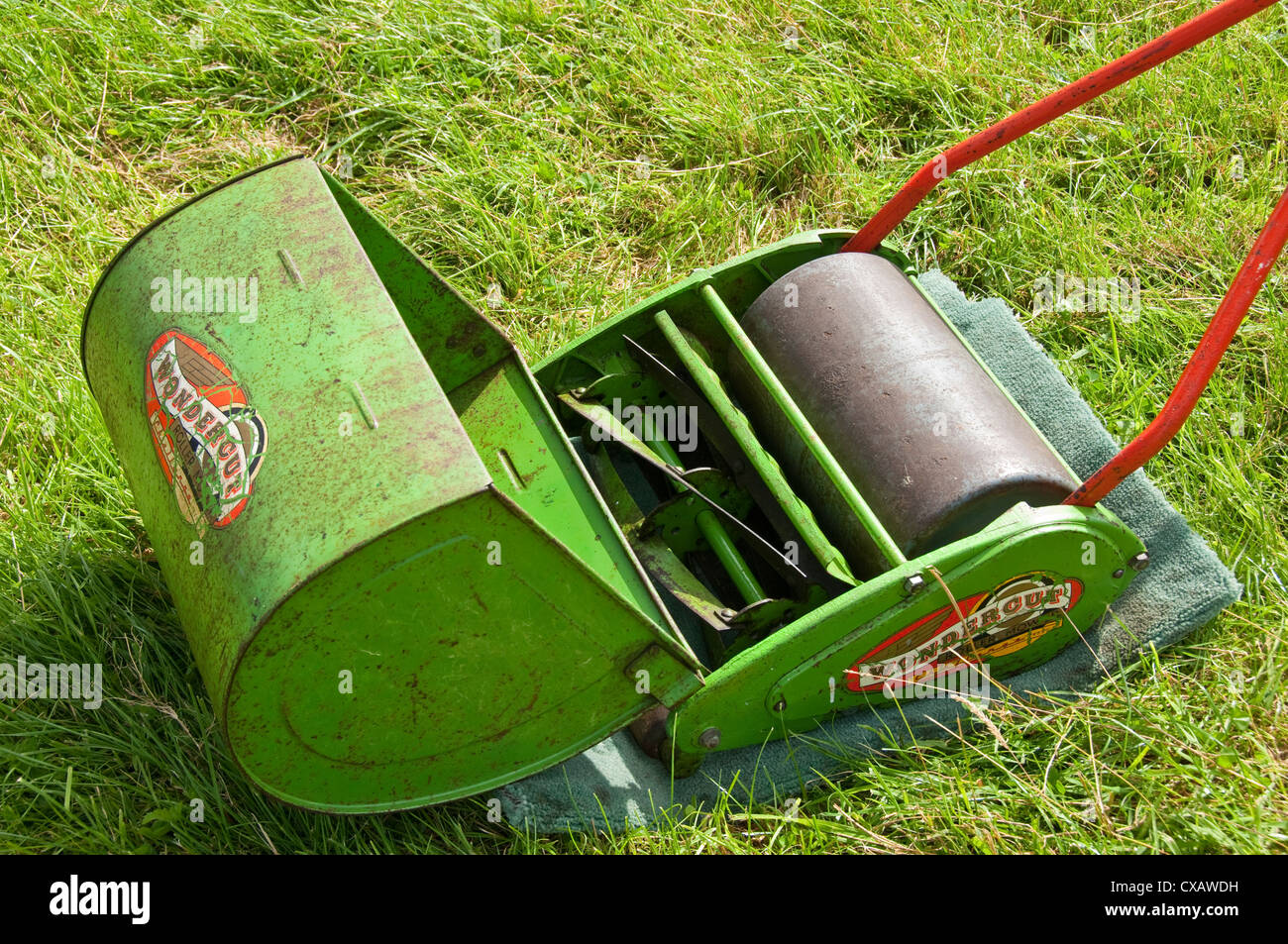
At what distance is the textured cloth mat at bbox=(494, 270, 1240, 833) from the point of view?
272 cm

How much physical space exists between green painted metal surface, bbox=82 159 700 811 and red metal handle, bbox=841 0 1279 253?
1.16 metres

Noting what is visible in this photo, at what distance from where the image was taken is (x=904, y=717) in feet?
9.05

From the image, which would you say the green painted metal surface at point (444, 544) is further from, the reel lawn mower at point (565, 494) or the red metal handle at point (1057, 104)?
the red metal handle at point (1057, 104)

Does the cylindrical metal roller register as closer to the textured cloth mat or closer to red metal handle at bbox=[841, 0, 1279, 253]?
red metal handle at bbox=[841, 0, 1279, 253]

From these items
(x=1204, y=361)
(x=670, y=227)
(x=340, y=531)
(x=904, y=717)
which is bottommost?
(x=904, y=717)

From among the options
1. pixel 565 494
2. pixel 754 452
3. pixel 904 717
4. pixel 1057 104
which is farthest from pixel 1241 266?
pixel 565 494

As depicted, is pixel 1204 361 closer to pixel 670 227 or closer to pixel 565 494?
pixel 565 494

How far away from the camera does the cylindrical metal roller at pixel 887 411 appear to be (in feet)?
8.49

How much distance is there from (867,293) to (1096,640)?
1.10 m

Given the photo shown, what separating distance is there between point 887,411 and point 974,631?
0.57 m

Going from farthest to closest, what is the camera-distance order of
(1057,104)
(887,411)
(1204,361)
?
(1057,104) < (887,411) < (1204,361)

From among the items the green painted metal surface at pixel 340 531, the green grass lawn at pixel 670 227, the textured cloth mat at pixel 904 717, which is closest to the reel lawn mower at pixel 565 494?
the green painted metal surface at pixel 340 531

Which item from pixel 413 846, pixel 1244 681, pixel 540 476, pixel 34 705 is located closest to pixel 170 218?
pixel 540 476

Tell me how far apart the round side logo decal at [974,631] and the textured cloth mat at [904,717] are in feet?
0.46
